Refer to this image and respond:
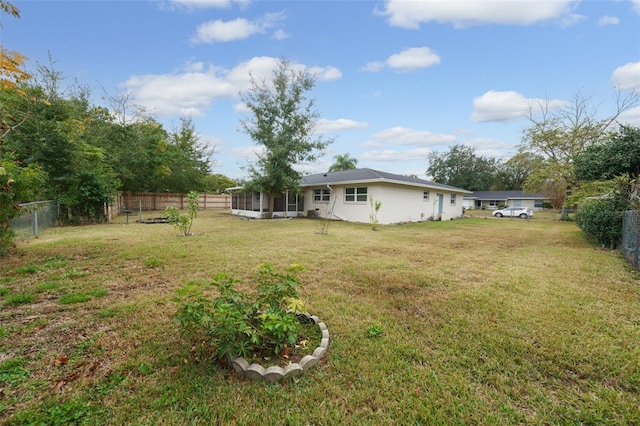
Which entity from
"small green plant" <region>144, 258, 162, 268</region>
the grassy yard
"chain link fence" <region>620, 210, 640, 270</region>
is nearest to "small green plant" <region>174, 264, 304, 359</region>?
the grassy yard

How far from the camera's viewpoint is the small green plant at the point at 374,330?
107 inches

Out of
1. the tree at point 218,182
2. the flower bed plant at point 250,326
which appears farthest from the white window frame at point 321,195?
the tree at point 218,182

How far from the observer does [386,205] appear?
540 inches

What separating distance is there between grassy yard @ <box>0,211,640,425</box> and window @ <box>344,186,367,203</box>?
29.8 ft

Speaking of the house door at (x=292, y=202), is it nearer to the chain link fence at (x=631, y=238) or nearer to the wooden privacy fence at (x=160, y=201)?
the wooden privacy fence at (x=160, y=201)

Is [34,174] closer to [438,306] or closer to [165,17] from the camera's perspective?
[165,17]

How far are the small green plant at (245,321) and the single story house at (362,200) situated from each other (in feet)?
36.3

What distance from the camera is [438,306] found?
3.41 metres

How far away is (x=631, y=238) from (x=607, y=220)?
2036mm

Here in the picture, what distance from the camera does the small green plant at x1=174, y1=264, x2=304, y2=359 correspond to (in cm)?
202

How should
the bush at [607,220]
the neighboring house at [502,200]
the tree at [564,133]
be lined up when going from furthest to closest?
1. the neighboring house at [502,200]
2. the tree at [564,133]
3. the bush at [607,220]

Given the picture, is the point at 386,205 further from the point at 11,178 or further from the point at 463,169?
the point at 463,169

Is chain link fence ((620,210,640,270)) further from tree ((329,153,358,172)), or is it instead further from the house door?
tree ((329,153,358,172))

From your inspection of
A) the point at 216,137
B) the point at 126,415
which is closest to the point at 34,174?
the point at 126,415
